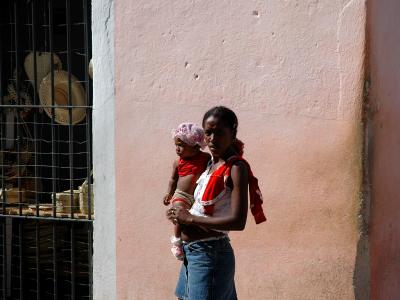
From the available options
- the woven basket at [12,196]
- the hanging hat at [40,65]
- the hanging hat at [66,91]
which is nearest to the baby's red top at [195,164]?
the hanging hat at [66,91]

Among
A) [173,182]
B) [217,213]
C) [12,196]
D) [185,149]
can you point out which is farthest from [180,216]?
[12,196]

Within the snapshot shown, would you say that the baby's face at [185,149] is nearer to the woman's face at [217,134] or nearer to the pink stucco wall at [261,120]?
the woman's face at [217,134]

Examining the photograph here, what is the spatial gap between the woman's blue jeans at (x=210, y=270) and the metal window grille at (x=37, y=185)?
5.96 ft

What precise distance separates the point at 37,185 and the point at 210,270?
2.50 m

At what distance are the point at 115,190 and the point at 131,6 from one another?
1103 millimetres

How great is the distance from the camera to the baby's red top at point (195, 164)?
3.77 meters

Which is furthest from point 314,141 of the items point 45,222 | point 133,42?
point 45,222

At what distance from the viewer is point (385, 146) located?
4.23 m

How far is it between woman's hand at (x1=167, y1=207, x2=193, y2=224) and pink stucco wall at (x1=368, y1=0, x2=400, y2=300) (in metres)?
1.21

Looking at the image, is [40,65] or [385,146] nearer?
[385,146]

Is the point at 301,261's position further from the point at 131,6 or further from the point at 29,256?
the point at 29,256

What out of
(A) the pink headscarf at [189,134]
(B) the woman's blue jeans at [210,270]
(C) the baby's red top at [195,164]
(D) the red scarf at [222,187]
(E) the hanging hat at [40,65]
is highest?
(E) the hanging hat at [40,65]

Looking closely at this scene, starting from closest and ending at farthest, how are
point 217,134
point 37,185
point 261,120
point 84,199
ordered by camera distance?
point 217,134 → point 261,120 → point 84,199 → point 37,185

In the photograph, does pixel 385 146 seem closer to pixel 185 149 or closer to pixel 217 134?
pixel 185 149
